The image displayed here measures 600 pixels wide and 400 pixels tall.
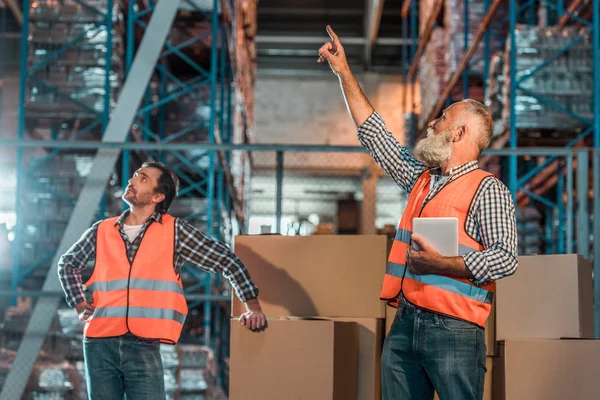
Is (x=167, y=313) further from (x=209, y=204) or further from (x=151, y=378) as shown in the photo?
(x=209, y=204)

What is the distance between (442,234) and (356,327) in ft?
4.27

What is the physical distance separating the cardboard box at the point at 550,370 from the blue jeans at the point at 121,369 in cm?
156

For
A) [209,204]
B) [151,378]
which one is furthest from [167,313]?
[209,204]

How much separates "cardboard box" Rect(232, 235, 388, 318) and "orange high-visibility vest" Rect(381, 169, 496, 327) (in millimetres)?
1015

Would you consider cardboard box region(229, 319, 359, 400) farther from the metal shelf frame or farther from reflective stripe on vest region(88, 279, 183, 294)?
the metal shelf frame

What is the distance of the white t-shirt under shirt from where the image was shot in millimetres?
4315

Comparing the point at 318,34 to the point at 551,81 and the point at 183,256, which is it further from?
the point at 183,256

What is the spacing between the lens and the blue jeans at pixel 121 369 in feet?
13.4

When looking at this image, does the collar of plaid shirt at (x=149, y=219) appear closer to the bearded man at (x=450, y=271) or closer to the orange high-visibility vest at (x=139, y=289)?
the orange high-visibility vest at (x=139, y=289)

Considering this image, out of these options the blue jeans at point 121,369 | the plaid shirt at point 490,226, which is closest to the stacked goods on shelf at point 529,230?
the blue jeans at point 121,369

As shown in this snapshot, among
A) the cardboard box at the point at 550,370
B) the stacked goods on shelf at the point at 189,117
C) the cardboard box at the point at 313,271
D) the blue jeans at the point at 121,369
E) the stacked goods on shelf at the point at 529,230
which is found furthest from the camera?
the stacked goods on shelf at the point at 189,117

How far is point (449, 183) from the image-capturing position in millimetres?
3449

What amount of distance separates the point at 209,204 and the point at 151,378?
629 centimetres

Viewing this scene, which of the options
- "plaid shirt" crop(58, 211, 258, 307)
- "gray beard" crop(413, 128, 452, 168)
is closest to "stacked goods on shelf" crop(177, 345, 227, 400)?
"plaid shirt" crop(58, 211, 258, 307)
